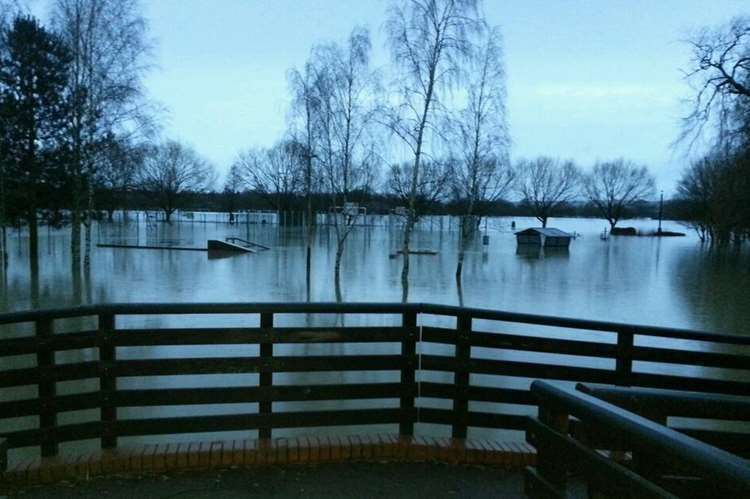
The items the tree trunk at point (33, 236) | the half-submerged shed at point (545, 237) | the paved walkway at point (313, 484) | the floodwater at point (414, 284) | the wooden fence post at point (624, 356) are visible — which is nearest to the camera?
the paved walkway at point (313, 484)

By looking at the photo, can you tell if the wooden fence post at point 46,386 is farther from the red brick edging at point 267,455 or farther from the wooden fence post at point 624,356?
the wooden fence post at point 624,356

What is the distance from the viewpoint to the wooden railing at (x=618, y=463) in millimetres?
1279

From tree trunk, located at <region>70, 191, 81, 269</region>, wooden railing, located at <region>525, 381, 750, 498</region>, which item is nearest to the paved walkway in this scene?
wooden railing, located at <region>525, 381, 750, 498</region>

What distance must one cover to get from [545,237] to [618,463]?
51.7 metres

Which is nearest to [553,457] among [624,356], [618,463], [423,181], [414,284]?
[618,463]

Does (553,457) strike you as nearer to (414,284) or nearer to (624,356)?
(624,356)

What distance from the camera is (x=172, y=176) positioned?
82438mm

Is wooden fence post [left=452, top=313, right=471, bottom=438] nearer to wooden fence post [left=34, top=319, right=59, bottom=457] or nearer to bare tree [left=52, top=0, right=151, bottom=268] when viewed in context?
wooden fence post [left=34, top=319, right=59, bottom=457]

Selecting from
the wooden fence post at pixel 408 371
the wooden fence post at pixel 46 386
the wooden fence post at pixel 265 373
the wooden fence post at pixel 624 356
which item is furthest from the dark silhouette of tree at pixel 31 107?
the wooden fence post at pixel 624 356

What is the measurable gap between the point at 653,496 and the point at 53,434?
3441 mm

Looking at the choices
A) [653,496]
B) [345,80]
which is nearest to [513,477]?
[653,496]

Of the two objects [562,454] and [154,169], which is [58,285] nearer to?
[562,454]

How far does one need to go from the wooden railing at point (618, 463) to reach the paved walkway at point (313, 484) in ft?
4.17

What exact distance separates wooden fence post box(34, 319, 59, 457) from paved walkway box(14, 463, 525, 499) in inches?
13.9
